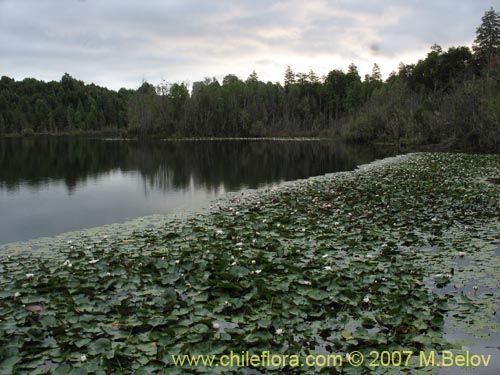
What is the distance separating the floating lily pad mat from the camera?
5344mm

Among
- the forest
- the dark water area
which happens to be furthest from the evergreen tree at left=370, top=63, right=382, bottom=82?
the dark water area

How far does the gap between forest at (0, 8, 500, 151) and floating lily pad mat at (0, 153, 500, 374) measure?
32.9 meters

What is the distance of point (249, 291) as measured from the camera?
7102 mm

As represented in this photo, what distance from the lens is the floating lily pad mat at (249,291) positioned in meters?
5.34

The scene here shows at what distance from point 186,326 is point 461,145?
4333cm

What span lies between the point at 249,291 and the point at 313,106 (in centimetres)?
12168

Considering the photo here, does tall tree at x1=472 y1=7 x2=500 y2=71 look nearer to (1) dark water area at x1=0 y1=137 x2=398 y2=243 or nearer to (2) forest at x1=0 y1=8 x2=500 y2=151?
(2) forest at x1=0 y1=8 x2=500 y2=151

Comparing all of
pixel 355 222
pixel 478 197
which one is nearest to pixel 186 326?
pixel 355 222

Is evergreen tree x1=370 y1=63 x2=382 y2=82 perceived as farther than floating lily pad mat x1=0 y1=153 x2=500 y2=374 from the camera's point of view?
Yes

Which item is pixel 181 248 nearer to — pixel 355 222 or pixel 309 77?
pixel 355 222

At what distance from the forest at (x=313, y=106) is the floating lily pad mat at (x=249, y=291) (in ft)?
108

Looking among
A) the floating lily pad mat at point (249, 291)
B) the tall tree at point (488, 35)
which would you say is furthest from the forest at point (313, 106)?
the floating lily pad mat at point (249, 291)

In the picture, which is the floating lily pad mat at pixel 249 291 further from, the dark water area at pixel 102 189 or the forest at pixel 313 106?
the forest at pixel 313 106

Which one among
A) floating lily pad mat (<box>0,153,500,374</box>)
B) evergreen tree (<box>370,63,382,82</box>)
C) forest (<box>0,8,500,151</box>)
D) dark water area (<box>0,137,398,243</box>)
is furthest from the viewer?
evergreen tree (<box>370,63,382,82</box>)
